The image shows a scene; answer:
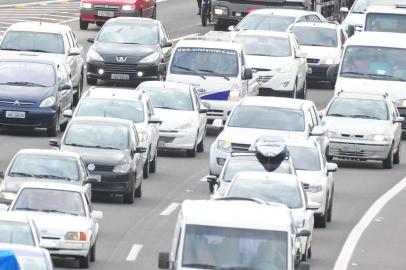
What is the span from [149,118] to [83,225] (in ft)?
38.5

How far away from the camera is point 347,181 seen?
132ft

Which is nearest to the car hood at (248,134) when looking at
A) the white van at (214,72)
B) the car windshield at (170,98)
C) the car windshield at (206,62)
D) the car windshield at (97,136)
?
the car windshield at (97,136)

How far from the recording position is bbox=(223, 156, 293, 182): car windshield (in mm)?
32156

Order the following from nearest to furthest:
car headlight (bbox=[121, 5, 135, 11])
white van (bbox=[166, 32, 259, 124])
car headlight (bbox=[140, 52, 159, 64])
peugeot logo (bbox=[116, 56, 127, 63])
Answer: white van (bbox=[166, 32, 259, 124]) → peugeot logo (bbox=[116, 56, 127, 63]) → car headlight (bbox=[140, 52, 159, 64]) → car headlight (bbox=[121, 5, 135, 11])

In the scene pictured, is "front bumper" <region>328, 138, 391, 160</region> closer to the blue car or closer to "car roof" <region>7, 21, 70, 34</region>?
the blue car

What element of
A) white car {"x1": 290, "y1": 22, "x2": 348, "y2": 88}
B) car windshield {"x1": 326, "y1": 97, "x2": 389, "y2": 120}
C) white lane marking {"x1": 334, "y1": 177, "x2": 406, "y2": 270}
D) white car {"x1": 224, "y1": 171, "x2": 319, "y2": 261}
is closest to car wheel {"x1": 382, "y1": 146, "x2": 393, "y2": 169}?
car windshield {"x1": 326, "y1": 97, "x2": 389, "y2": 120}

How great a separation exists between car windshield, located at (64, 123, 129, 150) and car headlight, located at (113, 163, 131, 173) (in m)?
0.69

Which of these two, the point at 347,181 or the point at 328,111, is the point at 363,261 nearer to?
the point at 347,181

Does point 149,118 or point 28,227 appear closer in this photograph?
point 28,227

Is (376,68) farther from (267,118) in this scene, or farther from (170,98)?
(267,118)

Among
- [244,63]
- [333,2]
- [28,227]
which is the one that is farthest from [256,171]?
[333,2]

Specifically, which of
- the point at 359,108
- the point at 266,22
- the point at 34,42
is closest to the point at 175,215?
the point at 359,108

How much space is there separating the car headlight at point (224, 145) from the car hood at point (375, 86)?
10.7 metres

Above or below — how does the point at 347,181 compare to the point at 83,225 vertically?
below
